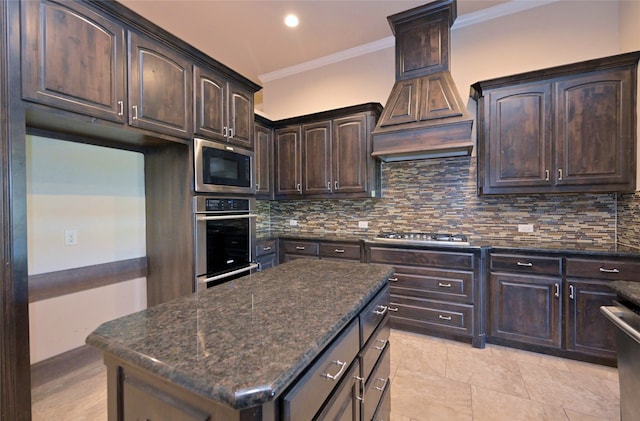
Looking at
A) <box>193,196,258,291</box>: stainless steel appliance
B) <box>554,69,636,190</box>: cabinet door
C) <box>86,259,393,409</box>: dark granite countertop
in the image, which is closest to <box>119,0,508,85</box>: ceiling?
<box>554,69,636,190</box>: cabinet door

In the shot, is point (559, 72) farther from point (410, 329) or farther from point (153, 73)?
point (153, 73)

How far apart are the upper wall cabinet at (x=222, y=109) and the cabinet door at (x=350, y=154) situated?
3.45 ft

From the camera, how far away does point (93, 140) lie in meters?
2.33

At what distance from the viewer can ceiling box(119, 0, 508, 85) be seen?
2.73 m

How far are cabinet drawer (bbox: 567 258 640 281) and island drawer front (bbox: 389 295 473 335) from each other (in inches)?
33.9

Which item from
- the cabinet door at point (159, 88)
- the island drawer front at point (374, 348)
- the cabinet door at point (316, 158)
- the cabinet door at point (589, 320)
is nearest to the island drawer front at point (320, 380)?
the island drawer front at point (374, 348)

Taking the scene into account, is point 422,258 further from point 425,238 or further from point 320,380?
point 320,380

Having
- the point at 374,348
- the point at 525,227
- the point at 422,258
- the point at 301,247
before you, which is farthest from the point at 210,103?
the point at 525,227

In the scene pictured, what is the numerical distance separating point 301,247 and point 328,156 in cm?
119

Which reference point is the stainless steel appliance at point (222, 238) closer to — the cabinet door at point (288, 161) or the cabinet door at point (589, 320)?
the cabinet door at point (288, 161)

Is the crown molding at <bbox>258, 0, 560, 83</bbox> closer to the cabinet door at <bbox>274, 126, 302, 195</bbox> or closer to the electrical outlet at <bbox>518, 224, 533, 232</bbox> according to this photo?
the cabinet door at <bbox>274, 126, 302, 195</bbox>

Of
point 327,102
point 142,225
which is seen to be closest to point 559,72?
point 327,102

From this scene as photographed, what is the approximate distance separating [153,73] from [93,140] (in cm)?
83

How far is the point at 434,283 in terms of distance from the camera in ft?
8.90
